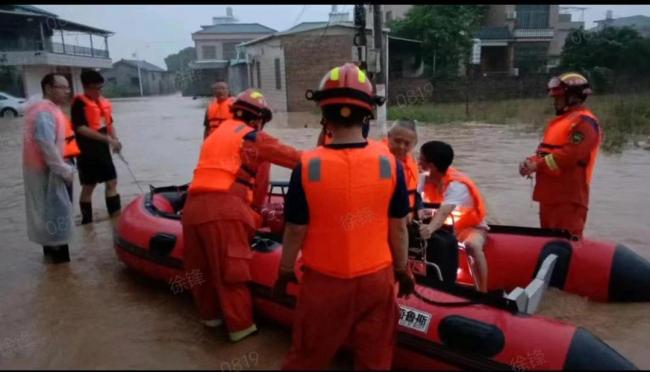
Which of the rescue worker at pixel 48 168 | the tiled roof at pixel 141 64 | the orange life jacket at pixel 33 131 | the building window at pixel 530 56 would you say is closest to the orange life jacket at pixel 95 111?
the rescue worker at pixel 48 168

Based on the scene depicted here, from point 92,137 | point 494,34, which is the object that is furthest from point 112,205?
point 494,34

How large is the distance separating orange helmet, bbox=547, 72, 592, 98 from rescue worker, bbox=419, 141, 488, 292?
1007mm

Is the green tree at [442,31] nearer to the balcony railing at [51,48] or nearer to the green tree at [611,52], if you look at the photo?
the green tree at [611,52]

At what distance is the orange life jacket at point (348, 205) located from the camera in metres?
1.84

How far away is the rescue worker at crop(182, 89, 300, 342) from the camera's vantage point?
9.06 feet

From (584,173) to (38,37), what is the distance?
25003 mm

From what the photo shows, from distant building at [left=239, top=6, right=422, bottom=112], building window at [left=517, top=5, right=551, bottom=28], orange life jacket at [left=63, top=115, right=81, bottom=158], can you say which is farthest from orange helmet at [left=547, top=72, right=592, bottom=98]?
building window at [left=517, top=5, right=551, bottom=28]

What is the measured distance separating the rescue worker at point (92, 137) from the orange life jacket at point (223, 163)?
2.82 m

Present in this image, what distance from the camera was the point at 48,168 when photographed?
4.05m

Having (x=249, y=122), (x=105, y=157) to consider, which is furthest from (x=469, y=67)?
(x=249, y=122)

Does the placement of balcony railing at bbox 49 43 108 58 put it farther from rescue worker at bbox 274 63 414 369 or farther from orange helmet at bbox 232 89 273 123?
rescue worker at bbox 274 63 414 369

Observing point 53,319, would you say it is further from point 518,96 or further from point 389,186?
point 518,96

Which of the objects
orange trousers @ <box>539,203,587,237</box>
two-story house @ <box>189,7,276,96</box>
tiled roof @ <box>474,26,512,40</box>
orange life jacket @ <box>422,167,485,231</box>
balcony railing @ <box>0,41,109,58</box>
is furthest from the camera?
two-story house @ <box>189,7,276,96</box>

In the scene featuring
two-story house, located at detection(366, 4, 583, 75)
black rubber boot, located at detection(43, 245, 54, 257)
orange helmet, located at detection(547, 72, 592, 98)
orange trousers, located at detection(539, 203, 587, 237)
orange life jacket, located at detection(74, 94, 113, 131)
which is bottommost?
black rubber boot, located at detection(43, 245, 54, 257)
